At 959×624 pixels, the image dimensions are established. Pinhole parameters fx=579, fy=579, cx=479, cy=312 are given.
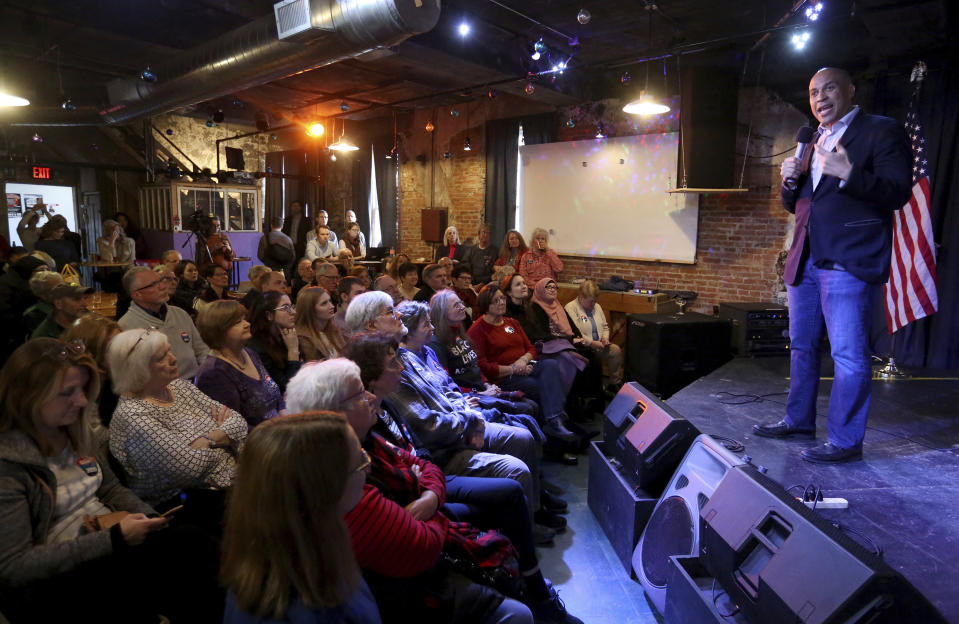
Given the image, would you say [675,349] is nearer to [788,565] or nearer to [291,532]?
[788,565]

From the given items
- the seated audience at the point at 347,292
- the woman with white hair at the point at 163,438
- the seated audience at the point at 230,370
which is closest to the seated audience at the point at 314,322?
the seated audience at the point at 230,370

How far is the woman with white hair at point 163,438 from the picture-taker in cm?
182

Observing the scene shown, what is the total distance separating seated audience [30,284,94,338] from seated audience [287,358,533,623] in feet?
7.42

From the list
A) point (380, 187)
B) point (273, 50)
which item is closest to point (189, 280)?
point (273, 50)

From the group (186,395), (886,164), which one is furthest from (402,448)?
(886,164)

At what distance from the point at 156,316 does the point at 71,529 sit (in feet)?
5.97

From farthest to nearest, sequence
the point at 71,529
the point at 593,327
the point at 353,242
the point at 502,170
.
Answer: the point at 353,242 → the point at 502,170 → the point at 593,327 → the point at 71,529

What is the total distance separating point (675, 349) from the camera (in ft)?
15.0

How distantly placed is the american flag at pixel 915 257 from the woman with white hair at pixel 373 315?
3.87 metres

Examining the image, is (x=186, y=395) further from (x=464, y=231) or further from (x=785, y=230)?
(x=464, y=231)

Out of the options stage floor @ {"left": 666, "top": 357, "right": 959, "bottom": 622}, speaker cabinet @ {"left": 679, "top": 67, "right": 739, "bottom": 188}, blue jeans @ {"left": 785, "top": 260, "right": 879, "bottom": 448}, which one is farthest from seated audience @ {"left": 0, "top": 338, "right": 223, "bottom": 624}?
speaker cabinet @ {"left": 679, "top": 67, "right": 739, "bottom": 188}

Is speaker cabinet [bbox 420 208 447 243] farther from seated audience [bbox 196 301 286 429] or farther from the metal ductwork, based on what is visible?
seated audience [bbox 196 301 286 429]

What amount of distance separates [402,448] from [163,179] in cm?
962

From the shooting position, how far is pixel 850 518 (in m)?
1.97
